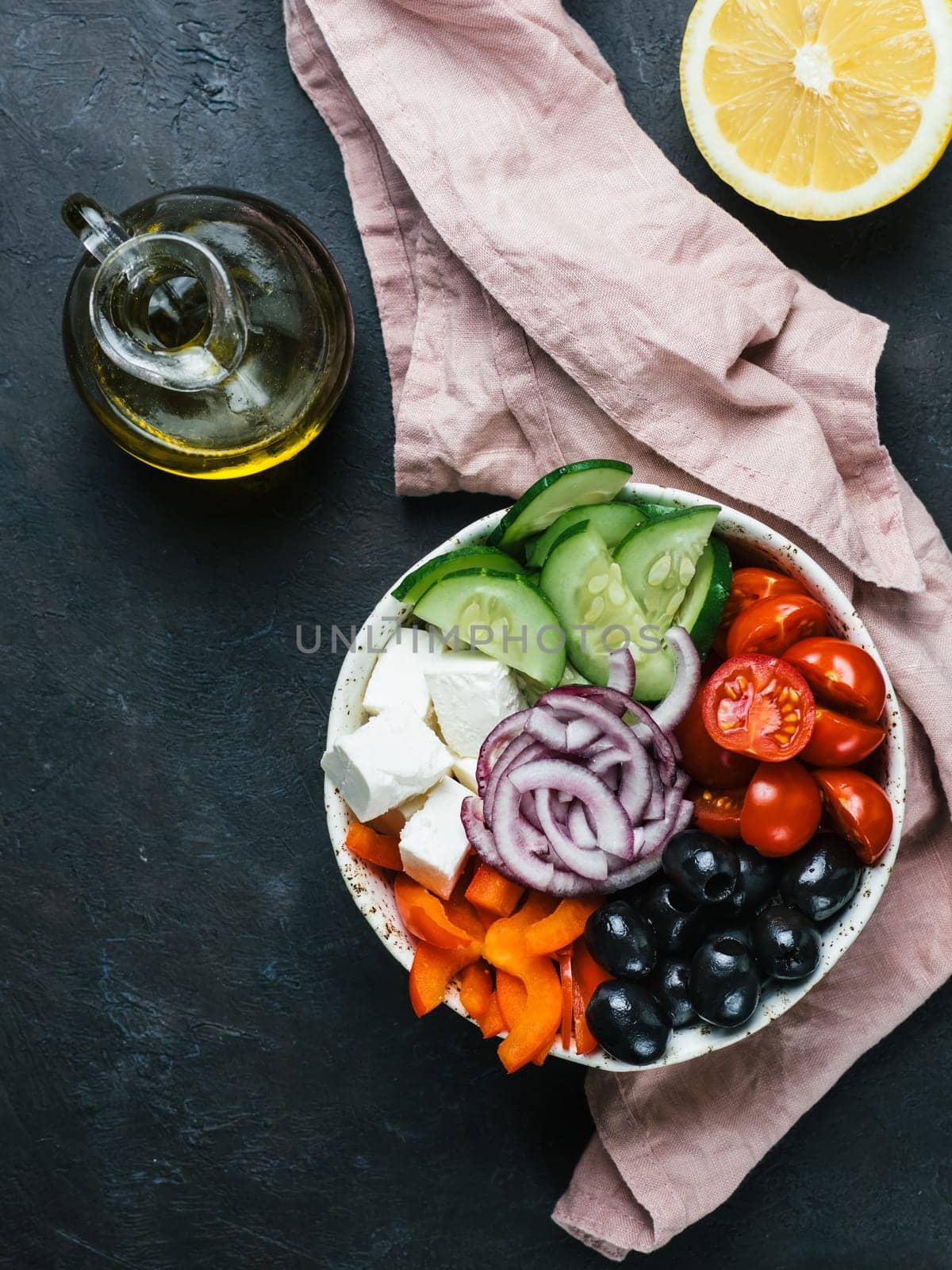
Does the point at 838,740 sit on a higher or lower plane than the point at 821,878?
higher

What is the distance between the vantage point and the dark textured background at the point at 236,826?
1.98m

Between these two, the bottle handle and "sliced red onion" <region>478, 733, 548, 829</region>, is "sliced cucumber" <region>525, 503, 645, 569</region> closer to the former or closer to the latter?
"sliced red onion" <region>478, 733, 548, 829</region>

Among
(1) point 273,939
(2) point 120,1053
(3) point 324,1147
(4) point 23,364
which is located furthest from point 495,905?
(4) point 23,364

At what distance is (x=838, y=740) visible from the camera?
155cm

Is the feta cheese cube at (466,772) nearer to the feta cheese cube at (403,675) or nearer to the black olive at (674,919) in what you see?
the feta cheese cube at (403,675)

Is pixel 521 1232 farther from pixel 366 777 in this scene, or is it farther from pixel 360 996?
pixel 366 777

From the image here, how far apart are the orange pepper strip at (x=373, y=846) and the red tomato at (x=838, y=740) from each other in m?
0.63

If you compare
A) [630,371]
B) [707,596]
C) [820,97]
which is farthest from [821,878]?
[820,97]

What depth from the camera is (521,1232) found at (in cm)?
201

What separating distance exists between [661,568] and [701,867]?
0.43m

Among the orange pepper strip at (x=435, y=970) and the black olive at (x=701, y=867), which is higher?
the black olive at (x=701, y=867)

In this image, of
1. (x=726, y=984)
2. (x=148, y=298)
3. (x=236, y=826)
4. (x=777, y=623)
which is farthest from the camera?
(x=236, y=826)

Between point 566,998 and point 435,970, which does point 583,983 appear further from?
point 435,970

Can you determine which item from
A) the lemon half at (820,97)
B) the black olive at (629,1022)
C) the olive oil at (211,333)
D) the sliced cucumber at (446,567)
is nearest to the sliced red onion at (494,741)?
the sliced cucumber at (446,567)
